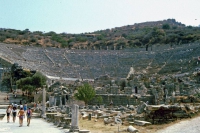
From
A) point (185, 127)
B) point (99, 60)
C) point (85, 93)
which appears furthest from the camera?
point (99, 60)

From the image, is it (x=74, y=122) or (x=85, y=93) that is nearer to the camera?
(x=74, y=122)

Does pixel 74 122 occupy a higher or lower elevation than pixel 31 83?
lower

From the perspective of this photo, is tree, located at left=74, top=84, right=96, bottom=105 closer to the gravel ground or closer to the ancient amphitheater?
the gravel ground

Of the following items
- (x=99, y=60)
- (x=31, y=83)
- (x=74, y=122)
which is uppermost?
(x=99, y=60)

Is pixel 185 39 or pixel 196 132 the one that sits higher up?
pixel 185 39

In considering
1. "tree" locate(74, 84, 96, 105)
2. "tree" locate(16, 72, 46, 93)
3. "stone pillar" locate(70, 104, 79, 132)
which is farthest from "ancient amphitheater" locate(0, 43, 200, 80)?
"stone pillar" locate(70, 104, 79, 132)

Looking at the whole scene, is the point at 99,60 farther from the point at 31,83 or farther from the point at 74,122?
the point at 74,122

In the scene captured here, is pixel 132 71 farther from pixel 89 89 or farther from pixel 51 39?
pixel 51 39

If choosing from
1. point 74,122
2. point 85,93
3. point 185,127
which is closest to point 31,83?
point 85,93

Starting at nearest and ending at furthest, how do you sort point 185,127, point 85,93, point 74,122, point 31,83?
point 185,127 → point 74,122 → point 85,93 → point 31,83

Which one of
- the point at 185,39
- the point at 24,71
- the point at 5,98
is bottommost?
the point at 5,98

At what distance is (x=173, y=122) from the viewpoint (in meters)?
16.7

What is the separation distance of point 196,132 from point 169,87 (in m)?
25.2

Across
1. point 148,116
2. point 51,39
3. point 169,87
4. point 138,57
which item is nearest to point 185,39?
point 138,57
